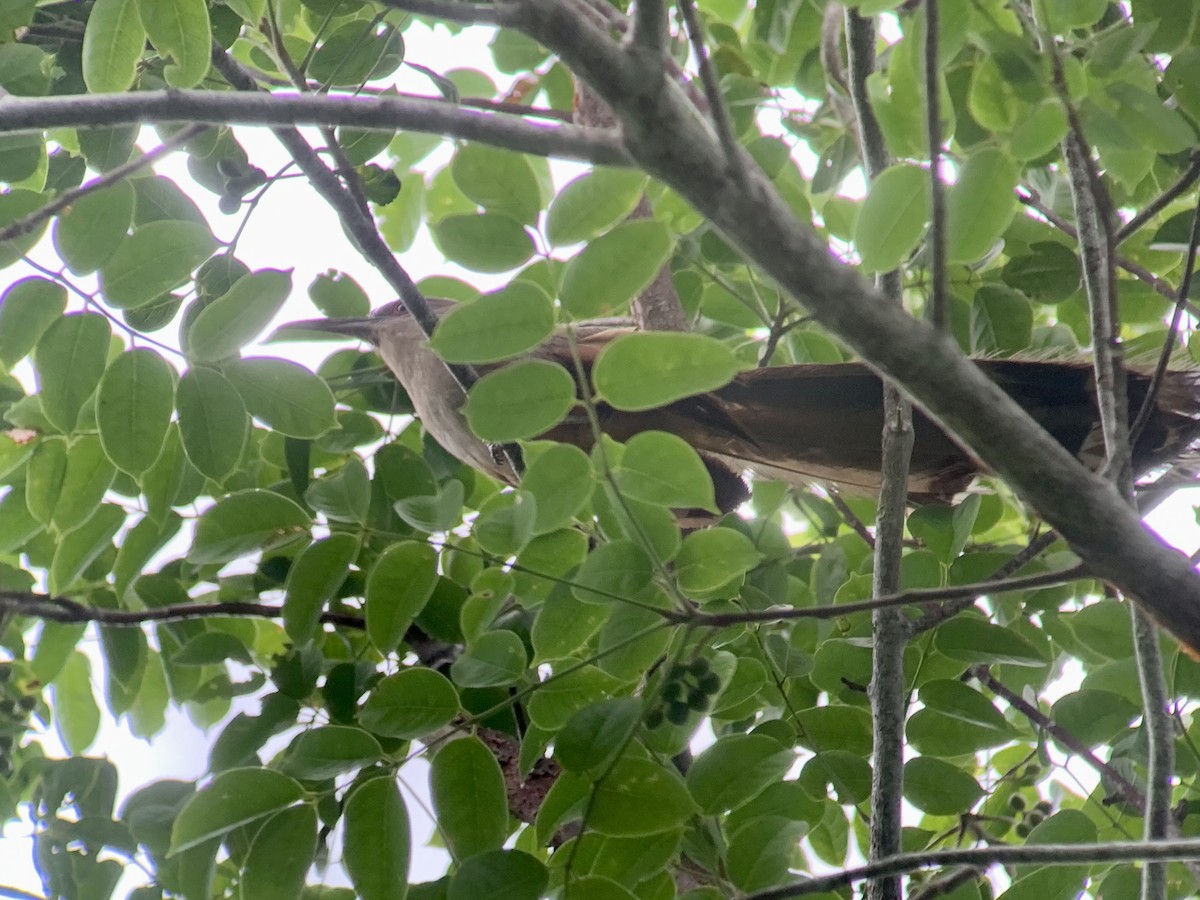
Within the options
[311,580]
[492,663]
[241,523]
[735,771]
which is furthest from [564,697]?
[241,523]

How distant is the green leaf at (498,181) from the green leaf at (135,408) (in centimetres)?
48

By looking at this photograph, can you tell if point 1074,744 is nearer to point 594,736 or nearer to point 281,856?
point 594,736

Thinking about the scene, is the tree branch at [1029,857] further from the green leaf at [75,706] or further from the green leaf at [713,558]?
the green leaf at [75,706]

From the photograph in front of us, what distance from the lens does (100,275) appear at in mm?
1216

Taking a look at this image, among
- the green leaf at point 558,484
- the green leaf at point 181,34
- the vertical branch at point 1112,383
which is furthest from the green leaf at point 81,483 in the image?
the vertical branch at point 1112,383

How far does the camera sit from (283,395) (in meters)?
1.34

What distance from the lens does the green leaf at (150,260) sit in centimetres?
121

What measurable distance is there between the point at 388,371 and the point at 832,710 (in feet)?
3.48

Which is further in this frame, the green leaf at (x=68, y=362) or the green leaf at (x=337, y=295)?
the green leaf at (x=337, y=295)

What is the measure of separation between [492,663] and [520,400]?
0.36 m

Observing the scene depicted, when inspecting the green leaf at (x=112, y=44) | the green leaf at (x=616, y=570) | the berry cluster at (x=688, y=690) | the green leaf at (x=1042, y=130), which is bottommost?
the berry cluster at (x=688, y=690)

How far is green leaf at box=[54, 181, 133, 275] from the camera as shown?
3.89ft

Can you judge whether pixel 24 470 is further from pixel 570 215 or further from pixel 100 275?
pixel 570 215

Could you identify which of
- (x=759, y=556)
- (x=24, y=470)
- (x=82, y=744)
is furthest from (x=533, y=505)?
(x=82, y=744)
